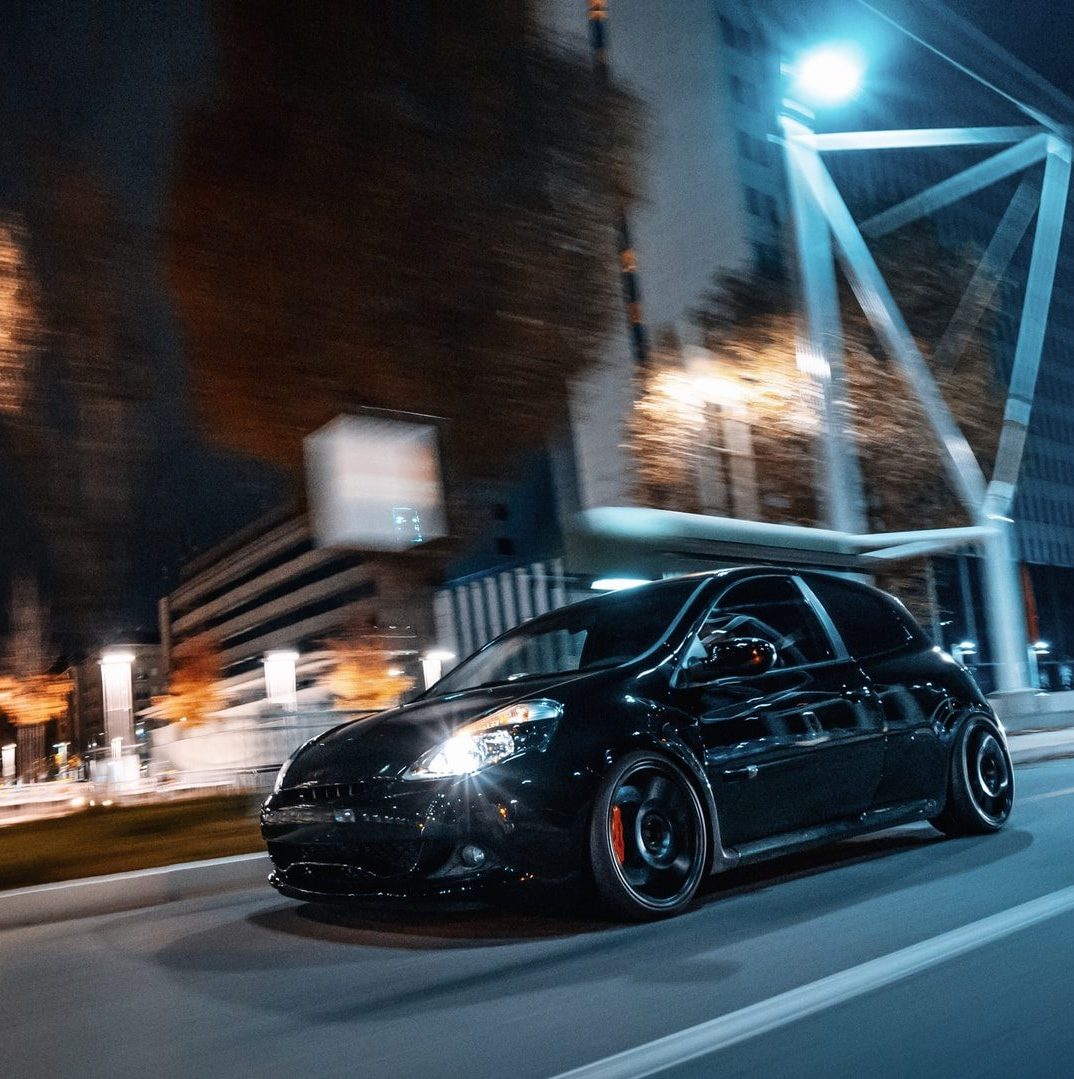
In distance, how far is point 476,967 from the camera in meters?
4.37

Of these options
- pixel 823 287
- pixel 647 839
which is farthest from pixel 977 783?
pixel 823 287

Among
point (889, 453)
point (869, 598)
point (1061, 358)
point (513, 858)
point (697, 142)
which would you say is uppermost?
point (1061, 358)

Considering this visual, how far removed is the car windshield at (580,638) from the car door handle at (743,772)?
2.00 feet

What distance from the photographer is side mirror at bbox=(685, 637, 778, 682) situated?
5309 mm

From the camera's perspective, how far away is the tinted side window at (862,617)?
6410 millimetres

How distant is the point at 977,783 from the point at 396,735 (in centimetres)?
342

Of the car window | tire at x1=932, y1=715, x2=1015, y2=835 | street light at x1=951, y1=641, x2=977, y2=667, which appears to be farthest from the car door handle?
street light at x1=951, y1=641, x2=977, y2=667

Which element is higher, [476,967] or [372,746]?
[372,746]

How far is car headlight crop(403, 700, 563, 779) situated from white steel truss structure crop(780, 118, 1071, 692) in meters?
14.5

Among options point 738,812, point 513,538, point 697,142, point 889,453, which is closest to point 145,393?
point 738,812

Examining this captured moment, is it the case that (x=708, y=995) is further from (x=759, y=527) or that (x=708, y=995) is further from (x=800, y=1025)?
(x=759, y=527)

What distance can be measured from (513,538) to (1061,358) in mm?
68625

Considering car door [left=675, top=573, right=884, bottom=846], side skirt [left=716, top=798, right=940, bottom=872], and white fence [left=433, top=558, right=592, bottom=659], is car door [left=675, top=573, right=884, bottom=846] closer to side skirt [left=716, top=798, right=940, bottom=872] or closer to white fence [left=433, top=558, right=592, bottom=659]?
side skirt [left=716, top=798, right=940, bottom=872]

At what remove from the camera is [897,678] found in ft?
21.0
